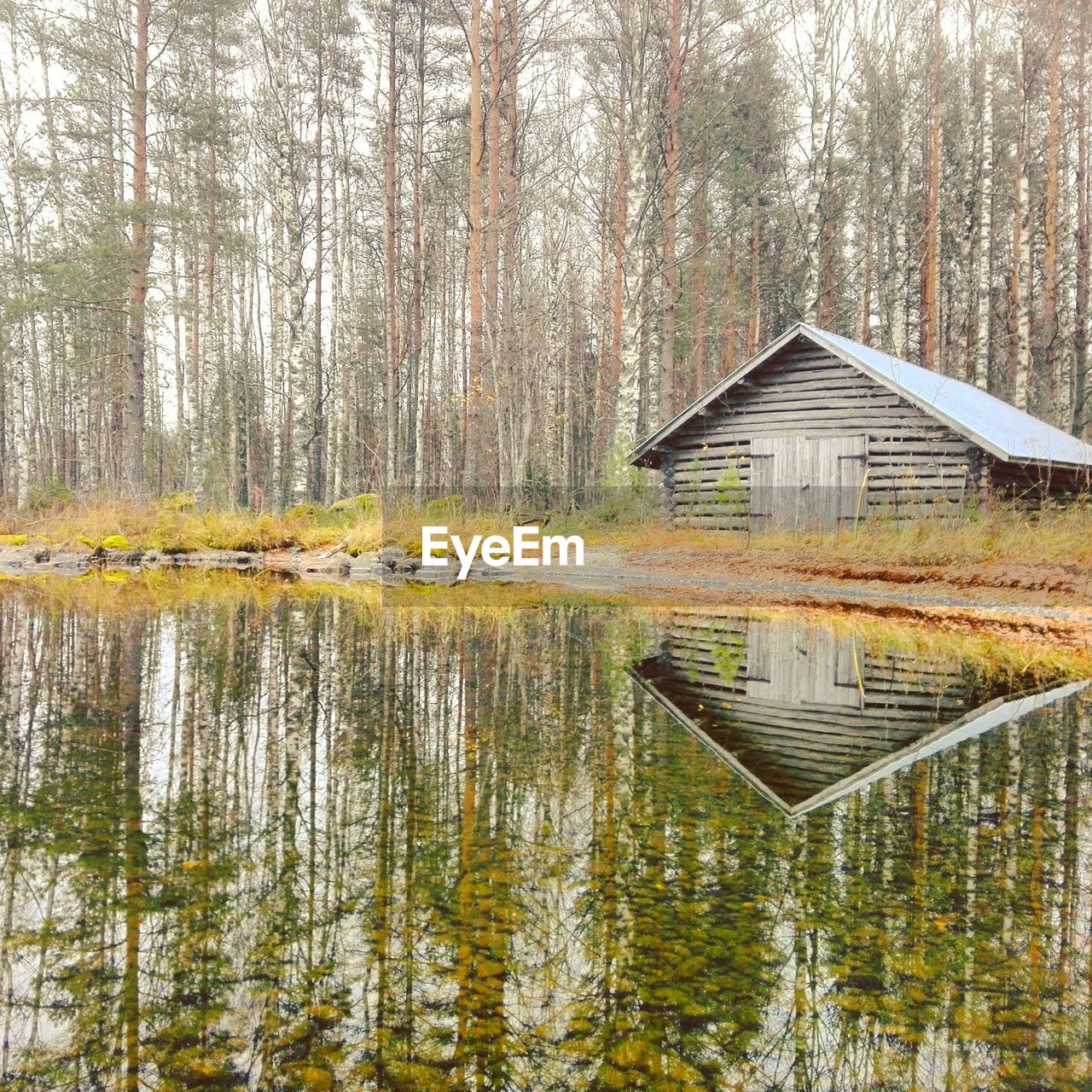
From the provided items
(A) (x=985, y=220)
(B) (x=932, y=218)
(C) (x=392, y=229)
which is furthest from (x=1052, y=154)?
(C) (x=392, y=229)

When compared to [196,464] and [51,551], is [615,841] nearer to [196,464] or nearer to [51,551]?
[51,551]

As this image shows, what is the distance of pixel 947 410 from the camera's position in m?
15.9

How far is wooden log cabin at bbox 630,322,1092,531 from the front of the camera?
1638 centimetres

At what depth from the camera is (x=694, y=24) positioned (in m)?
21.5

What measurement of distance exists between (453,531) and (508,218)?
A: 991cm

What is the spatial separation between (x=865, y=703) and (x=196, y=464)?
2161 centimetres

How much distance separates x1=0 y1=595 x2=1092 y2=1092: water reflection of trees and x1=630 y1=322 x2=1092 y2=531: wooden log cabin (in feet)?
38.8

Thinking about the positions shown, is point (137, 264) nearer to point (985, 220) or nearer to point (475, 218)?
point (475, 218)

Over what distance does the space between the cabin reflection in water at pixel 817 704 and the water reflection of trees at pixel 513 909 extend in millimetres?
247

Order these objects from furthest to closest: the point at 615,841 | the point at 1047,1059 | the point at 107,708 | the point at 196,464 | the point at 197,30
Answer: the point at 196,464 < the point at 197,30 < the point at 107,708 < the point at 615,841 < the point at 1047,1059

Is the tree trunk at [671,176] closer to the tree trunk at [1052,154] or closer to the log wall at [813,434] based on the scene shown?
the log wall at [813,434]

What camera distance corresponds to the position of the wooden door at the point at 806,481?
17.8 meters

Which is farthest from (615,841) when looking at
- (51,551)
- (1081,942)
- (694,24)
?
(694,24)

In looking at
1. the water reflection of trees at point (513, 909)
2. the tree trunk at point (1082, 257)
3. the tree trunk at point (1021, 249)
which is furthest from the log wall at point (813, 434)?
the tree trunk at point (1082, 257)
